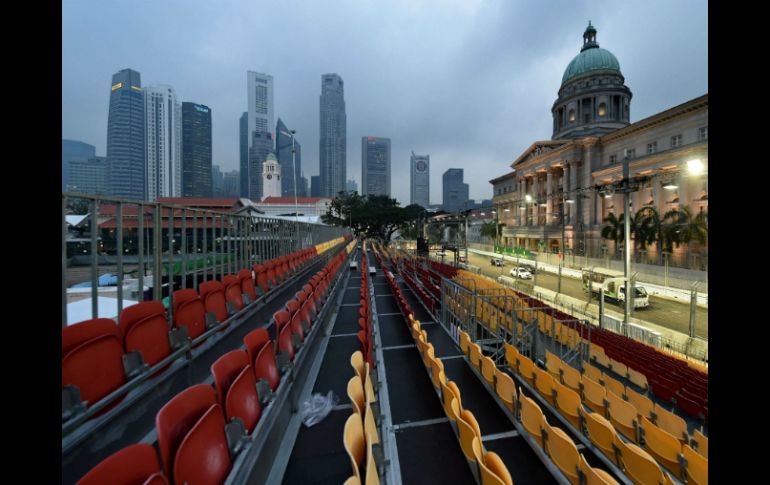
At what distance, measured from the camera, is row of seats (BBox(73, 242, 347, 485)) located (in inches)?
51.3

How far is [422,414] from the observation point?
4836mm

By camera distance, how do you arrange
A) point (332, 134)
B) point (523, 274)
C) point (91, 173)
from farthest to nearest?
point (332, 134) → point (91, 173) → point (523, 274)

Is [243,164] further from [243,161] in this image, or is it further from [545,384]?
[545,384]

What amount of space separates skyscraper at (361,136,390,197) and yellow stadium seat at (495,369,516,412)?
17113cm

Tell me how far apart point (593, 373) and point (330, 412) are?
5.67 m

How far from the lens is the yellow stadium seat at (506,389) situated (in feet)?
15.0

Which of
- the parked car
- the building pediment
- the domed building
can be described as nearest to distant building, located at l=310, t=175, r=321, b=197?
the domed building

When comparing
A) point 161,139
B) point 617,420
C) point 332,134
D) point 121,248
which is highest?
point 332,134

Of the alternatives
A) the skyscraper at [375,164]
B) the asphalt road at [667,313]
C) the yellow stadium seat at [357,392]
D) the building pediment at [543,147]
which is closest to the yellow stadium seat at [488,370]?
the yellow stadium seat at [357,392]

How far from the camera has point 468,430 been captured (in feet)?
9.98

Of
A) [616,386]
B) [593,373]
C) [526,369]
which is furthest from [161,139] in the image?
[616,386]
